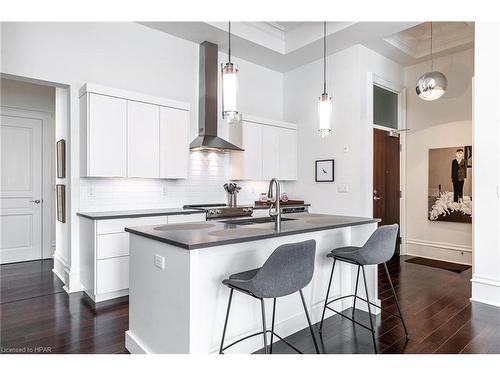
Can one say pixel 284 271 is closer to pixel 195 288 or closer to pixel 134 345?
pixel 195 288

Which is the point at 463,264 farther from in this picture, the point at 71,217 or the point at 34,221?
the point at 34,221

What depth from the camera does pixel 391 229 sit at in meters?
2.65

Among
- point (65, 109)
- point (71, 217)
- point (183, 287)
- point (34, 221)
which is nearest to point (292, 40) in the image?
point (65, 109)

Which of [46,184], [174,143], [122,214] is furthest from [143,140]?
[46,184]

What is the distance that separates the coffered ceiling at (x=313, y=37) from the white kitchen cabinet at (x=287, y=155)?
3.82ft

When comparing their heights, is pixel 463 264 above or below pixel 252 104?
below

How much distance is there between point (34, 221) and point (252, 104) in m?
3.95

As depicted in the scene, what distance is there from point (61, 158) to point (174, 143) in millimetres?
1400

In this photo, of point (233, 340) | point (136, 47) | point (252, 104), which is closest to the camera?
point (233, 340)

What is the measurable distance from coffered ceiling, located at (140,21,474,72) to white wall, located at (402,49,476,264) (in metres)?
0.30

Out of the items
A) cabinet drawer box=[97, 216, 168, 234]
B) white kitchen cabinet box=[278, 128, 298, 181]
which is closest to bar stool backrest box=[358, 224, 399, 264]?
cabinet drawer box=[97, 216, 168, 234]
